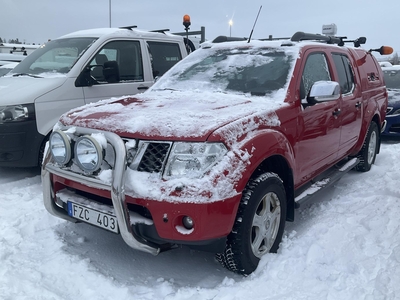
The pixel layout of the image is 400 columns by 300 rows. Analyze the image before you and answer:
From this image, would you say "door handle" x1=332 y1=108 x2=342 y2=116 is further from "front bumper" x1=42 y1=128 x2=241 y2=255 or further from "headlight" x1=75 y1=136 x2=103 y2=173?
"headlight" x1=75 y1=136 x2=103 y2=173

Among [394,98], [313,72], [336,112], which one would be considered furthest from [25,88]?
[394,98]

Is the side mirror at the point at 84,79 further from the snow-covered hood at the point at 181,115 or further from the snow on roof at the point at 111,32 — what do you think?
the snow-covered hood at the point at 181,115

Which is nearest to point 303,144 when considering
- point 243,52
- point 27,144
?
point 243,52

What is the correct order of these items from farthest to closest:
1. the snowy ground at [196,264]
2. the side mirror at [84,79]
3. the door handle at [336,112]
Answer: the side mirror at [84,79], the door handle at [336,112], the snowy ground at [196,264]

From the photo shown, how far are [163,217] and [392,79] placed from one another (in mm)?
9141

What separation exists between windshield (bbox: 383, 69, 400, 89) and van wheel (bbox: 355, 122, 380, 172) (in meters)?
4.28

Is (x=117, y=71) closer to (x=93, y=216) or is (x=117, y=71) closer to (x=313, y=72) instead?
(x=313, y=72)

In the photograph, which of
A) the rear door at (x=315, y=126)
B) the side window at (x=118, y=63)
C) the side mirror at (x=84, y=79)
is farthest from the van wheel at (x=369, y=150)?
the side mirror at (x=84, y=79)

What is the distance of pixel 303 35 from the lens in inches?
172

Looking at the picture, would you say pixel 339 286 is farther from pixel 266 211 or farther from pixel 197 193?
pixel 197 193

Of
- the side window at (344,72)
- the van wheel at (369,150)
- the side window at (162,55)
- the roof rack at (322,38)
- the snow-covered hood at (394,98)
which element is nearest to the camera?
the roof rack at (322,38)

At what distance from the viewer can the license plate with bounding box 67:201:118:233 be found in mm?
2787

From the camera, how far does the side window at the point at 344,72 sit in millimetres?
4660

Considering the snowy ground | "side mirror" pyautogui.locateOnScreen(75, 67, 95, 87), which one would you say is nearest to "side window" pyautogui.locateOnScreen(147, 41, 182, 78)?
"side mirror" pyautogui.locateOnScreen(75, 67, 95, 87)
